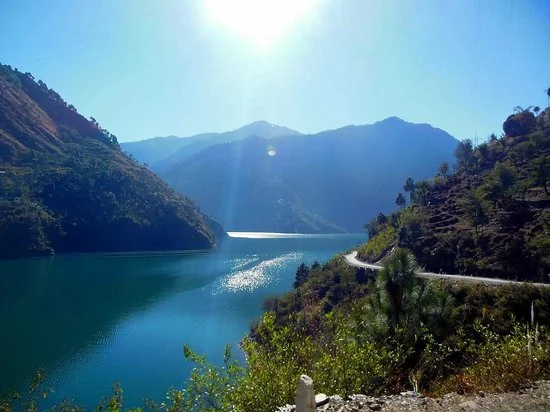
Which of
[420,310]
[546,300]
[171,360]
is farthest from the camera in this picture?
[171,360]

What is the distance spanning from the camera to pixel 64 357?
103 ft

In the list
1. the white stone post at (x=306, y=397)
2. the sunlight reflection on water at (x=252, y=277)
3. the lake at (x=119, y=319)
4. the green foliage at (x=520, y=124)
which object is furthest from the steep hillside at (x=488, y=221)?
the white stone post at (x=306, y=397)

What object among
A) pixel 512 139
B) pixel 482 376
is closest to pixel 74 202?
pixel 512 139

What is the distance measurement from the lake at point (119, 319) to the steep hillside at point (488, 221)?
20.0 m

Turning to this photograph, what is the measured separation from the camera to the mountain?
3858 inches

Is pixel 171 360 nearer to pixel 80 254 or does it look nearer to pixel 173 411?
pixel 173 411

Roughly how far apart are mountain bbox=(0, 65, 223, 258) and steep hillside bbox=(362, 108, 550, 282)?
236 feet

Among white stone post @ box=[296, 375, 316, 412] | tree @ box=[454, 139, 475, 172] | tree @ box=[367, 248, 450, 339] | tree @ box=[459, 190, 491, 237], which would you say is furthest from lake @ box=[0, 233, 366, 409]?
tree @ box=[454, 139, 475, 172]

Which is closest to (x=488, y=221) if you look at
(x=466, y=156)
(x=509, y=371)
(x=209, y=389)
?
(x=466, y=156)

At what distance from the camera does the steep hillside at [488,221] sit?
35.0 meters

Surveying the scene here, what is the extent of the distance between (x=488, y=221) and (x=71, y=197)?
340 ft

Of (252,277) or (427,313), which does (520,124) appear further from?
(427,313)

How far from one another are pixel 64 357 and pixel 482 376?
105ft

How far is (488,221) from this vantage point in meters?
44.8
